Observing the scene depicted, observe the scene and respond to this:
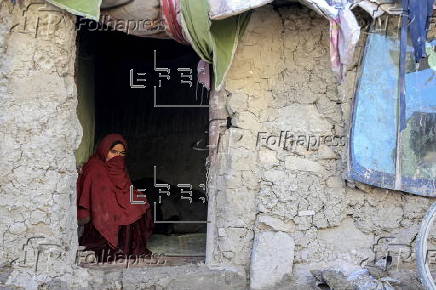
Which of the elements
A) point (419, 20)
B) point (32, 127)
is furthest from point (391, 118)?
point (32, 127)

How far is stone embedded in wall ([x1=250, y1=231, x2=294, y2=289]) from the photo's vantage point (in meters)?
5.12

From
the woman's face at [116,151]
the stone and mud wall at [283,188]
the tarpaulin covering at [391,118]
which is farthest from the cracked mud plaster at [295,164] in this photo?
the woman's face at [116,151]

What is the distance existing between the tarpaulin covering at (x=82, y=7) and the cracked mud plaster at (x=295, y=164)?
43.2 inches

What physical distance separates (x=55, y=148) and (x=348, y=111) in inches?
84.7

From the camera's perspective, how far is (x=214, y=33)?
4949 mm

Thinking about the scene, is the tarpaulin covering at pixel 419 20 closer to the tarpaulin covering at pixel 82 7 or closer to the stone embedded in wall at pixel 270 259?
the stone embedded in wall at pixel 270 259

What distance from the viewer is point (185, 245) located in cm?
629

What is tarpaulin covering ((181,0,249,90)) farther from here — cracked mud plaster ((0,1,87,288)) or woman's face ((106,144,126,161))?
woman's face ((106,144,126,161))

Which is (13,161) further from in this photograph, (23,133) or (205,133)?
(205,133)

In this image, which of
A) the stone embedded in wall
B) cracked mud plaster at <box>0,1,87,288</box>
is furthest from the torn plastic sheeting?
cracked mud plaster at <box>0,1,87,288</box>

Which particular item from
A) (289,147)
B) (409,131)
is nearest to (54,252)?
(289,147)

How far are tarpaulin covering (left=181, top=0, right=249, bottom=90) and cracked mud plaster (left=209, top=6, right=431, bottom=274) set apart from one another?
153mm

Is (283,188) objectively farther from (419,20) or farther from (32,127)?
(32,127)

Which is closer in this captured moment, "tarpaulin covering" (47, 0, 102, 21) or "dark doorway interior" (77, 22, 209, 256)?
"tarpaulin covering" (47, 0, 102, 21)
